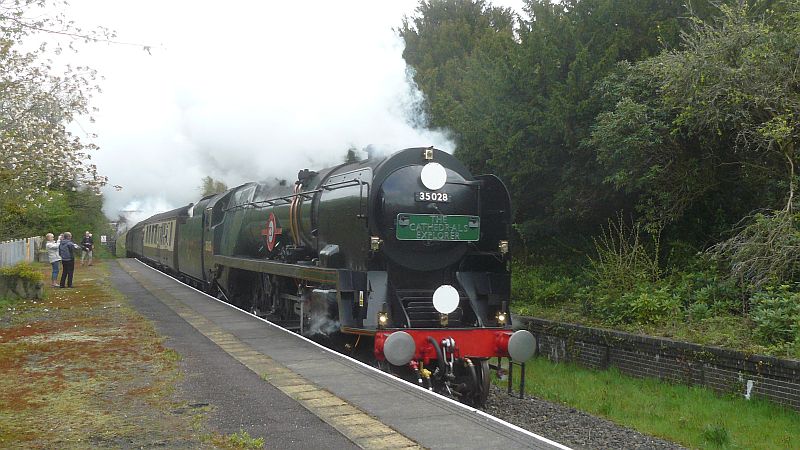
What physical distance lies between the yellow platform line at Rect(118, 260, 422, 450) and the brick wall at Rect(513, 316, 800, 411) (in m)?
4.84

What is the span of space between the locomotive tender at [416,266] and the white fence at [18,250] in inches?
624

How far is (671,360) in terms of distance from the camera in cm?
909

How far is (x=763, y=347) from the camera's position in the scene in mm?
8094

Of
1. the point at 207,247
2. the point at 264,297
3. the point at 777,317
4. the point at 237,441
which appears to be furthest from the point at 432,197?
the point at 207,247

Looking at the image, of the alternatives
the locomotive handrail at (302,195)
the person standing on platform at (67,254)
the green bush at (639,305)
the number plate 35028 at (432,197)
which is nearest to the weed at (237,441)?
the locomotive handrail at (302,195)

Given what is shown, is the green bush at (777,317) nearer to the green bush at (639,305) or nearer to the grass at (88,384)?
the green bush at (639,305)

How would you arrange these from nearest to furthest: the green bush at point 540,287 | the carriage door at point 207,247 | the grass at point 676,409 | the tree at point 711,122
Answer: the grass at point 676,409, the tree at point 711,122, the green bush at point 540,287, the carriage door at point 207,247

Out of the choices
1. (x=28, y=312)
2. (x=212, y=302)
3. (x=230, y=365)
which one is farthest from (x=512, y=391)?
(x=28, y=312)

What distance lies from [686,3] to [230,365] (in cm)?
1015

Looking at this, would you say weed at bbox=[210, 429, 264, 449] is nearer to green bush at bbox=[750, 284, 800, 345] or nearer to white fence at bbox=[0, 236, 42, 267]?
green bush at bbox=[750, 284, 800, 345]

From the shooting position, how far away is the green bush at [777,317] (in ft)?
27.1

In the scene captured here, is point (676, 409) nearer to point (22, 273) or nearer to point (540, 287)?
point (540, 287)

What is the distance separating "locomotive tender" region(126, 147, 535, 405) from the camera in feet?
25.0

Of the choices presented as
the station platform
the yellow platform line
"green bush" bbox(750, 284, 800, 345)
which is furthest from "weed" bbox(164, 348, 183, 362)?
"green bush" bbox(750, 284, 800, 345)
